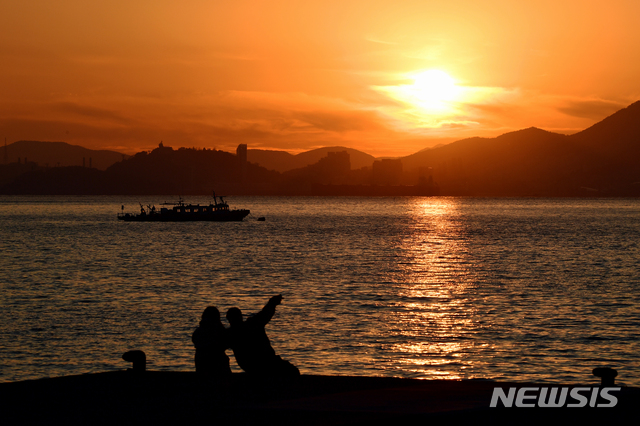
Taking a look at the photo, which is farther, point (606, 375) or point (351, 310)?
point (351, 310)

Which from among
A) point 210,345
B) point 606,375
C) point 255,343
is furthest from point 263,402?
point 606,375

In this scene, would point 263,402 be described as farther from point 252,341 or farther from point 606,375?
point 606,375

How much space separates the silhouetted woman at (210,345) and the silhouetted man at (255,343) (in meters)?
0.98

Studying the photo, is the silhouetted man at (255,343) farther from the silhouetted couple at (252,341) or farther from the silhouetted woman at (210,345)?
the silhouetted woman at (210,345)

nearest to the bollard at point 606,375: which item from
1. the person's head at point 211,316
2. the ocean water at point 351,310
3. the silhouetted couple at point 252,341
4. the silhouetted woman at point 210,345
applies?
the silhouetted couple at point 252,341

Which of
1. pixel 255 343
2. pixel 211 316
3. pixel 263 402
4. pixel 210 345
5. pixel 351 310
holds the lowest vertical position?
pixel 351 310

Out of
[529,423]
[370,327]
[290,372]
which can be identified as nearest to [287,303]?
[370,327]

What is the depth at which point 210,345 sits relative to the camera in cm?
1362

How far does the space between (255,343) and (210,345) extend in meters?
1.62

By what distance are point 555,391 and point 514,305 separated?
3361 centimetres

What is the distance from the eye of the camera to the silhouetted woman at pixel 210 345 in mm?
13547

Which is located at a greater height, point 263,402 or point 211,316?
point 211,316

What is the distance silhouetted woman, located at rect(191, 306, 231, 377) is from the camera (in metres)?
13.5

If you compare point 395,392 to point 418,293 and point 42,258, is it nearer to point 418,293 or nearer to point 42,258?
point 418,293
